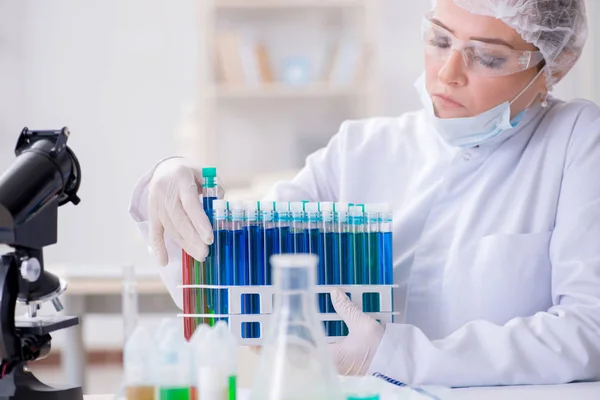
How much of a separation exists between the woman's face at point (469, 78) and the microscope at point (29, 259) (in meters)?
0.73

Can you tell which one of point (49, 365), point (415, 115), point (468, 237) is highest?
point (415, 115)

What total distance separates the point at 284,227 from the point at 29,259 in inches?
15.1

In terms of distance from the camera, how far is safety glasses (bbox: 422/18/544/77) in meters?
1.40

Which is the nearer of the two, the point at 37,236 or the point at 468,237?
the point at 37,236

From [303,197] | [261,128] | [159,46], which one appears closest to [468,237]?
[303,197]

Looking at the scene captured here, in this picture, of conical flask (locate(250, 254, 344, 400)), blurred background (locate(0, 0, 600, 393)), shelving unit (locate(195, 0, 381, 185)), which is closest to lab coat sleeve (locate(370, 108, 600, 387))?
conical flask (locate(250, 254, 344, 400))

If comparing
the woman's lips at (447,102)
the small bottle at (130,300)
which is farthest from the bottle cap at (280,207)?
the small bottle at (130,300)

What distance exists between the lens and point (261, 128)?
4176 mm

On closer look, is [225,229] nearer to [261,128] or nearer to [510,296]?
[510,296]

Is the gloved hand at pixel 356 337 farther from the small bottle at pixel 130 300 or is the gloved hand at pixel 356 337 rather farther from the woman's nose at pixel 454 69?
the small bottle at pixel 130 300

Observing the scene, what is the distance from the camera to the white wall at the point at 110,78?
4.25 meters

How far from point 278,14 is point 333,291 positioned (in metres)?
3.17

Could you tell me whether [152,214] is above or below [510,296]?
above

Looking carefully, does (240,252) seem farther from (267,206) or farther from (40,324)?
(40,324)
